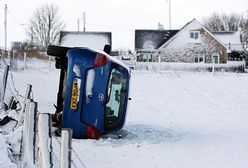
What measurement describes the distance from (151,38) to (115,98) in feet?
158

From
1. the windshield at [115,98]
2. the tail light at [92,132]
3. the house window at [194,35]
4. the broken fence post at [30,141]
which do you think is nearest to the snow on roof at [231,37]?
the house window at [194,35]

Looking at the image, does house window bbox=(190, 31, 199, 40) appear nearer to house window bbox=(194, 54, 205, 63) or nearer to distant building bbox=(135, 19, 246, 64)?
distant building bbox=(135, 19, 246, 64)

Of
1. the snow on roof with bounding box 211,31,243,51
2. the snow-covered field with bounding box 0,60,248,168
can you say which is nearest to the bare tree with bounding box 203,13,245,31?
the snow on roof with bounding box 211,31,243,51

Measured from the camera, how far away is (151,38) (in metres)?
58.2

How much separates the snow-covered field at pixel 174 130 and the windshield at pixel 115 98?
0.37 meters

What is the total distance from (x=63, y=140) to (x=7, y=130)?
5.26 meters

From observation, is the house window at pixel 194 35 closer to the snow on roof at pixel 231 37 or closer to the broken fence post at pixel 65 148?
the snow on roof at pixel 231 37

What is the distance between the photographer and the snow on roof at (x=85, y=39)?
6078 cm

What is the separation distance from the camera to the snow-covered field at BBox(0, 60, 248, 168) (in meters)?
8.11

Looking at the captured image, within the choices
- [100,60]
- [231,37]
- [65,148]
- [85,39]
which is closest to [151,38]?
[85,39]

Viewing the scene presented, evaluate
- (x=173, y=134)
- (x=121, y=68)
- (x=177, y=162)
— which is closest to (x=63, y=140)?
(x=177, y=162)

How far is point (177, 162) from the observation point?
317 inches

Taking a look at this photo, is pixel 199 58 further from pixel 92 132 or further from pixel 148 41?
pixel 92 132

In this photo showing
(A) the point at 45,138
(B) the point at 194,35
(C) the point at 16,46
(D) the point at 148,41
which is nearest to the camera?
(A) the point at 45,138
